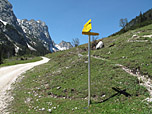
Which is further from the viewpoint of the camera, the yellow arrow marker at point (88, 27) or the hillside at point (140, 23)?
the hillside at point (140, 23)

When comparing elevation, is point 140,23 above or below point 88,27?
above

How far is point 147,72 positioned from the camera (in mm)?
13656

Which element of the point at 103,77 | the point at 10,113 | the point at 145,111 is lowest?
the point at 10,113

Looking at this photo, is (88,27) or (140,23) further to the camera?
(140,23)

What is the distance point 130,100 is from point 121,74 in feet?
17.5

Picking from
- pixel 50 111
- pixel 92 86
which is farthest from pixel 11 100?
pixel 92 86

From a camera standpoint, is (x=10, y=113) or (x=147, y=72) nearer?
(x=10, y=113)

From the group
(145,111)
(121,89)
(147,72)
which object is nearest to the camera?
(145,111)

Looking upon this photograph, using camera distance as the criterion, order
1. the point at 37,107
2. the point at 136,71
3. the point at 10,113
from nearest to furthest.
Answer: the point at 10,113, the point at 37,107, the point at 136,71

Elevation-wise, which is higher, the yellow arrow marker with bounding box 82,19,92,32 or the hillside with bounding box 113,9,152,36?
the hillside with bounding box 113,9,152,36

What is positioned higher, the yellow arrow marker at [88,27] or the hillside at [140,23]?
the hillside at [140,23]

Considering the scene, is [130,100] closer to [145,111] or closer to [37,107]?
[145,111]

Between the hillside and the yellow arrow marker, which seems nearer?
the yellow arrow marker

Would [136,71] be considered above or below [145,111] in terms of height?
above
